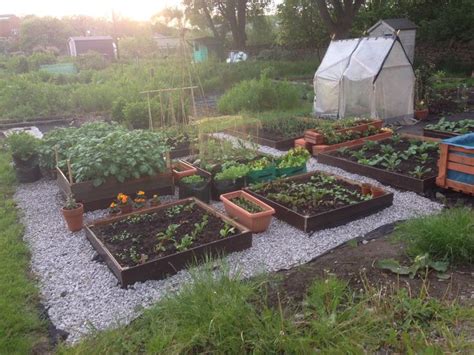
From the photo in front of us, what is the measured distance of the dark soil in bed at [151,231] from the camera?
159 inches

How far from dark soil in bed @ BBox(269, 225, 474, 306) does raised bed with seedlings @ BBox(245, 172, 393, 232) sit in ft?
1.82

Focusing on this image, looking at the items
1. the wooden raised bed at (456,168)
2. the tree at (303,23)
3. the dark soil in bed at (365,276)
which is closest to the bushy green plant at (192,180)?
the dark soil in bed at (365,276)

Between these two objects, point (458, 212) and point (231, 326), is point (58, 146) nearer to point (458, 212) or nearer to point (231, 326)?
A: point (231, 326)

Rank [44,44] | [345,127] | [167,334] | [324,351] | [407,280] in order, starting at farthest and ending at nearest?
[44,44] → [345,127] → [407,280] → [167,334] → [324,351]

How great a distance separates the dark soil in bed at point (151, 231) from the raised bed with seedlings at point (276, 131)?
11.1 feet

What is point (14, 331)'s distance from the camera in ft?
10.4

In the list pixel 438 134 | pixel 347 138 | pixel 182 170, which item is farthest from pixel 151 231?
pixel 438 134

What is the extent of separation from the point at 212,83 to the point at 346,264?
43.7 ft

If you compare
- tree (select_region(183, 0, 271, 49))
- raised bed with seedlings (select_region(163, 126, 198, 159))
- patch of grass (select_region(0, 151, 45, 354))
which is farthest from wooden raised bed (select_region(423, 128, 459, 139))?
tree (select_region(183, 0, 271, 49))

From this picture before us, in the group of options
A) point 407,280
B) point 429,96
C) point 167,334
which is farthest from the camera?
point 429,96

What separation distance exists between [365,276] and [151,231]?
2.20 meters

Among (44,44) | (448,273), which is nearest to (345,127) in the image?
(448,273)

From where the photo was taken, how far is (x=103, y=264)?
416cm

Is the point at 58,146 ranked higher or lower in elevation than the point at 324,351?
higher
